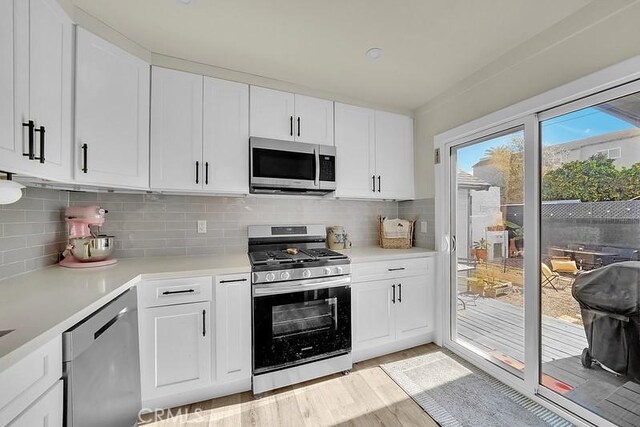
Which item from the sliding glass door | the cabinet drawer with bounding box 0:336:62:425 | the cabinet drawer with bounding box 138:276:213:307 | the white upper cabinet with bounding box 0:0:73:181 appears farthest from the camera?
the sliding glass door

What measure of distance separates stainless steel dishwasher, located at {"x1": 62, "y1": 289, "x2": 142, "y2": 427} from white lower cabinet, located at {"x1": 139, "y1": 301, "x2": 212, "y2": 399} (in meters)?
0.11

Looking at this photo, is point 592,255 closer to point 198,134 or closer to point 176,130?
point 198,134

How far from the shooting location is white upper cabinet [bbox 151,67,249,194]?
1972mm

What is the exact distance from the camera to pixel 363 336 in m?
2.30

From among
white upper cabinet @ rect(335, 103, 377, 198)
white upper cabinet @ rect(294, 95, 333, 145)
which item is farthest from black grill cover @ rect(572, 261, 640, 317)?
white upper cabinet @ rect(294, 95, 333, 145)

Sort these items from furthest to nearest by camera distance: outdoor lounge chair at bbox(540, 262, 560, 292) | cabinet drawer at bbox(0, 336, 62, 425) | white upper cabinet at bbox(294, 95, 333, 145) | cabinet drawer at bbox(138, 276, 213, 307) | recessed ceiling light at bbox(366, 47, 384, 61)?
white upper cabinet at bbox(294, 95, 333, 145) < recessed ceiling light at bbox(366, 47, 384, 61) < outdoor lounge chair at bbox(540, 262, 560, 292) < cabinet drawer at bbox(138, 276, 213, 307) < cabinet drawer at bbox(0, 336, 62, 425)

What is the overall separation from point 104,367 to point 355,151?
2.39m

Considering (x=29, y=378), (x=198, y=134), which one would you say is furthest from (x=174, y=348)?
(x=198, y=134)

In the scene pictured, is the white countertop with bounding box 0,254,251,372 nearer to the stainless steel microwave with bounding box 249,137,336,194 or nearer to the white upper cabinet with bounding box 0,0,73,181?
the white upper cabinet with bounding box 0,0,73,181

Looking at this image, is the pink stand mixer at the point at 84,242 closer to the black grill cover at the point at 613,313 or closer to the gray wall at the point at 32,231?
the gray wall at the point at 32,231

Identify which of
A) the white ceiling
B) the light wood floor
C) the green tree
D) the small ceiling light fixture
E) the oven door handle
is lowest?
the light wood floor

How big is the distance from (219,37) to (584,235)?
270 centimetres

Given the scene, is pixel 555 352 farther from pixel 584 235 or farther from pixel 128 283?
pixel 128 283

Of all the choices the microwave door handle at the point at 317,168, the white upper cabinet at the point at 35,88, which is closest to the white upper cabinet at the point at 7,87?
the white upper cabinet at the point at 35,88
